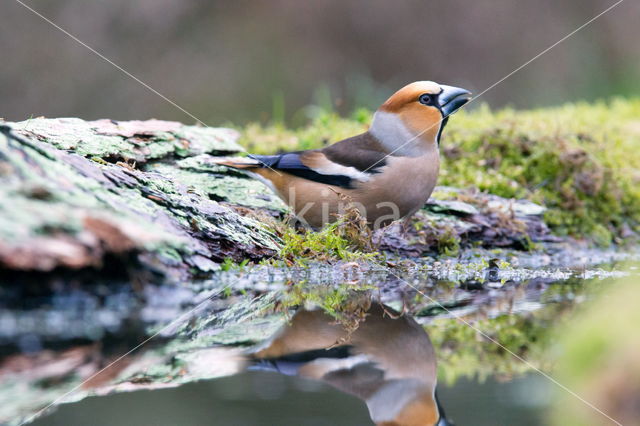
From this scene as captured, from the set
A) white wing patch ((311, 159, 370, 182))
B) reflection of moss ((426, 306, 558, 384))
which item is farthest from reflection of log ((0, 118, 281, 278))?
reflection of moss ((426, 306, 558, 384))

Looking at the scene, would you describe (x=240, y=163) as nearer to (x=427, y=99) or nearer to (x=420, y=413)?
(x=427, y=99)

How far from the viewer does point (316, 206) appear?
5.21m

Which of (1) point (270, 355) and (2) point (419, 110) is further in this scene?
(2) point (419, 110)

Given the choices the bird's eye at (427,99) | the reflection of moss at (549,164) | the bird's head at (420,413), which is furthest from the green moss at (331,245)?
the bird's head at (420,413)

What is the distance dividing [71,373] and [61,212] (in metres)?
0.89

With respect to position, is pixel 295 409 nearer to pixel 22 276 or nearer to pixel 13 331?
pixel 13 331

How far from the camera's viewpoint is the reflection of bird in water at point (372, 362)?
2.04 metres

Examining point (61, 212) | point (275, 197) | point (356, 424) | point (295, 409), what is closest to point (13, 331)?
point (61, 212)

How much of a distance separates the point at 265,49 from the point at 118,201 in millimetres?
12179

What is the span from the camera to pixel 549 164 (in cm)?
661

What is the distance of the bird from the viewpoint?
5.12 meters

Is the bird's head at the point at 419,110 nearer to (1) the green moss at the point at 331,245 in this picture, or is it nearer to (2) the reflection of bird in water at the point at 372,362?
(1) the green moss at the point at 331,245

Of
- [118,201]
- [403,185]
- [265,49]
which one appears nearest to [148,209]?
[118,201]

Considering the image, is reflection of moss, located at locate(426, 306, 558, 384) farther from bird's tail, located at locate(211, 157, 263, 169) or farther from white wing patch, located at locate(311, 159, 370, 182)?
bird's tail, located at locate(211, 157, 263, 169)
